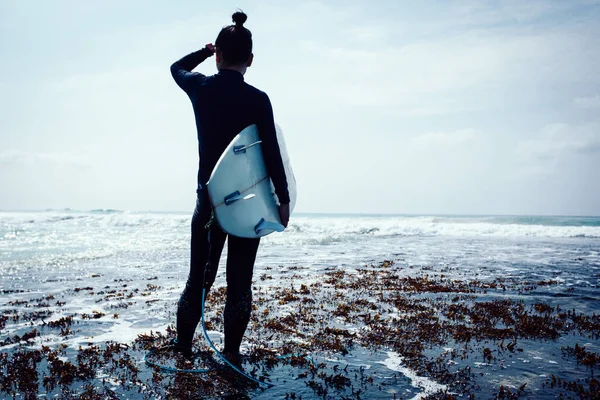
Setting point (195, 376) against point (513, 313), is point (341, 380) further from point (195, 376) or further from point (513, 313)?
point (513, 313)

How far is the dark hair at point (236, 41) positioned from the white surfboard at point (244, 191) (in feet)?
2.54

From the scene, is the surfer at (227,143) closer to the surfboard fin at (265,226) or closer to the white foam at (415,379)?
the surfboard fin at (265,226)

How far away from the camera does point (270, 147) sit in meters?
4.16

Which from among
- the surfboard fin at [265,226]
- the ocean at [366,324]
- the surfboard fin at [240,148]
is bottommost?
the ocean at [366,324]

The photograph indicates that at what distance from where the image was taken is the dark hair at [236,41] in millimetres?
4035

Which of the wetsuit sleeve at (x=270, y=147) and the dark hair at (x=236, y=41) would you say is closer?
the dark hair at (x=236, y=41)

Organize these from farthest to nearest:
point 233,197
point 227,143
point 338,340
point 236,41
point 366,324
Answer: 1. point 366,324
2. point 338,340
3. point 227,143
4. point 236,41
5. point 233,197

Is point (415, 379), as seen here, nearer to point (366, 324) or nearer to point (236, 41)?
point (366, 324)

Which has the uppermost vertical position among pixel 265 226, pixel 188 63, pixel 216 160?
pixel 188 63

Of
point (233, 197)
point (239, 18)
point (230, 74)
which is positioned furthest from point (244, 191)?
point (239, 18)

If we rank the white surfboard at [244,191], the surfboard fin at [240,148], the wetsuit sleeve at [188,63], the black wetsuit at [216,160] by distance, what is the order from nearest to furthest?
the white surfboard at [244,191] < the surfboard fin at [240,148] < the black wetsuit at [216,160] < the wetsuit sleeve at [188,63]

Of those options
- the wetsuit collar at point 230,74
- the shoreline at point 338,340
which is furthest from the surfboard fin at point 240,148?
the shoreline at point 338,340

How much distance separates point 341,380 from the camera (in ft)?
13.7

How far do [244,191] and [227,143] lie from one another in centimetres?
60
